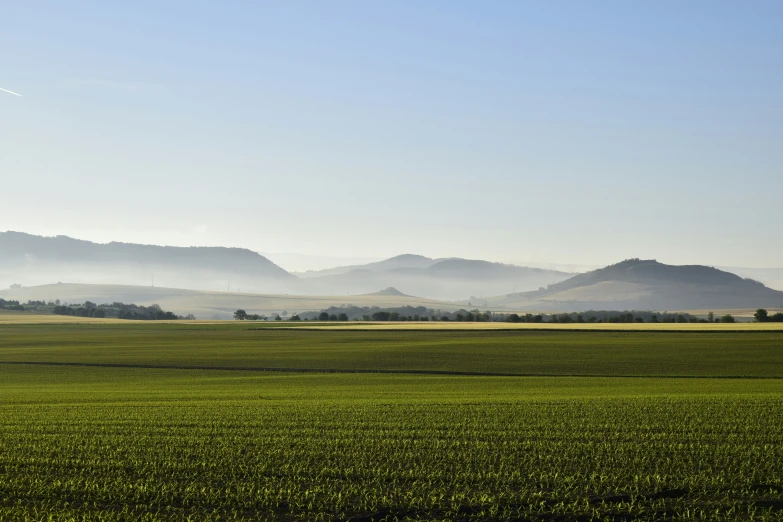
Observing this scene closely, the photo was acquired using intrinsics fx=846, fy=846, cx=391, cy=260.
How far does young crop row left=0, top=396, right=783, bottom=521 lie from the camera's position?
Result: 1521cm

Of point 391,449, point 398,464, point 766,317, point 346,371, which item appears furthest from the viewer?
point 766,317

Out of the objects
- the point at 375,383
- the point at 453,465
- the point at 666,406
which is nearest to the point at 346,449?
the point at 453,465

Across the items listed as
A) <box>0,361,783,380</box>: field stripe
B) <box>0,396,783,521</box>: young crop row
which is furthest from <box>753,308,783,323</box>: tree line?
<box>0,396,783,521</box>: young crop row

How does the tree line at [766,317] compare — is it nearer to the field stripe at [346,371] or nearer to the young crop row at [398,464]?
the field stripe at [346,371]

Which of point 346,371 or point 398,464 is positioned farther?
point 346,371

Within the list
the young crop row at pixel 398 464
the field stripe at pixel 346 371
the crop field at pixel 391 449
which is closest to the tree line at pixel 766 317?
the field stripe at pixel 346 371

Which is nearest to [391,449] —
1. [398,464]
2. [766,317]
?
[398,464]

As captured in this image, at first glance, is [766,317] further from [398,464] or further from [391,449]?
[398,464]

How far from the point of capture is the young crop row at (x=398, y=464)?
15211mm

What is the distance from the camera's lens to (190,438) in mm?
22391

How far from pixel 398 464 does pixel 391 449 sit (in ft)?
5.92

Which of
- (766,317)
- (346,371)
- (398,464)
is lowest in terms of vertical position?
(346,371)

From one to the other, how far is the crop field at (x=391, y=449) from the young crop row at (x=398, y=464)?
6 cm

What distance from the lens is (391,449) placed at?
20594mm
